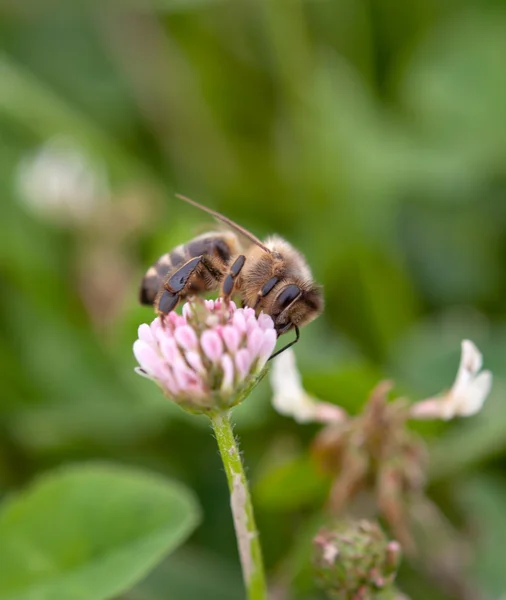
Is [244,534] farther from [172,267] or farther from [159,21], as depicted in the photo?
[159,21]

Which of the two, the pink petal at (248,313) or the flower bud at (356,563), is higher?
the pink petal at (248,313)

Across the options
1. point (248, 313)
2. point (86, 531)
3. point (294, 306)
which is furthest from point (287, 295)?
point (86, 531)

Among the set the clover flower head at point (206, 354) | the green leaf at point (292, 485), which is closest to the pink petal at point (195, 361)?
the clover flower head at point (206, 354)

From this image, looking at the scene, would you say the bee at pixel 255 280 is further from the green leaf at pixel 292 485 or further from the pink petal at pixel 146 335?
the green leaf at pixel 292 485

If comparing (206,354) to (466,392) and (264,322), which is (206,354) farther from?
(466,392)

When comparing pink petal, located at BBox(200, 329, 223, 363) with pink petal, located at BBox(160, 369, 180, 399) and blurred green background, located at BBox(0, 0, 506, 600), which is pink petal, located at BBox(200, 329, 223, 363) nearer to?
pink petal, located at BBox(160, 369, 180, 399)
